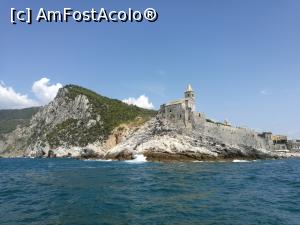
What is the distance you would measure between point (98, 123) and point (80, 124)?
→ 11.6 metres

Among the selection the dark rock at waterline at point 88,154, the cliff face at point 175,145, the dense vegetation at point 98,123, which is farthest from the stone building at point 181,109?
the dense vegetation at point 98,123

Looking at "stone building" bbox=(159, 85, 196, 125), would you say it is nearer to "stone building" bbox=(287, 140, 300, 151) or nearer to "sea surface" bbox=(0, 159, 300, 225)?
"sea surface" bbox=(0, 159, 300, 225)

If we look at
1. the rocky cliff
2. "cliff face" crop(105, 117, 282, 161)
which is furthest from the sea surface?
the rocky cliff

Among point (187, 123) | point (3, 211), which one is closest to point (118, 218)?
point (3, 211)

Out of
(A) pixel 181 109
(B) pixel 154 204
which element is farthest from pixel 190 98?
(B) pixel 154 204

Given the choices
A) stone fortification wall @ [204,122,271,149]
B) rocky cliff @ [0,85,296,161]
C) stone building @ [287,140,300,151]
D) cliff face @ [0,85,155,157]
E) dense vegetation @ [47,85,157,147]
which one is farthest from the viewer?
dense vegetation @ [47,85,157,147]

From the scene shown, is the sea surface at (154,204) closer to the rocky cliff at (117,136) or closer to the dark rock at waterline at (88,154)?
the rocky cliff at (117,136)

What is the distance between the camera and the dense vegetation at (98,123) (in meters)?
120

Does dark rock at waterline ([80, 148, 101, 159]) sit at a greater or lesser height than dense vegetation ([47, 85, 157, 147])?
lesser

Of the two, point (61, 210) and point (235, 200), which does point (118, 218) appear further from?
point (235, 200)

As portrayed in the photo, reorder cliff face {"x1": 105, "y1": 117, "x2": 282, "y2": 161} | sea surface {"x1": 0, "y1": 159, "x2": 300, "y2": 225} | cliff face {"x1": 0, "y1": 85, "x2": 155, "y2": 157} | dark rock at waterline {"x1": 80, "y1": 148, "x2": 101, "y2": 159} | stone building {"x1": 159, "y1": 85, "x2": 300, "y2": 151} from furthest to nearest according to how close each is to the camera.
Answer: cliff face {"x1": 0, "y1": 85, "x2": 155, "y2": 157}, dark rock at waterline {"x1": 80, "y1": 148, "x2": 101, "y2": 159}, stone building {"x1": 159, "y1": 85, "x2": 300, "y2": 151}, cliff face {"x1": 105, "y1": 117, "x2": 282, "y2": 161}, sea surface {"x1": 0, "y1": 159, "x2": 300, "y2": 225}

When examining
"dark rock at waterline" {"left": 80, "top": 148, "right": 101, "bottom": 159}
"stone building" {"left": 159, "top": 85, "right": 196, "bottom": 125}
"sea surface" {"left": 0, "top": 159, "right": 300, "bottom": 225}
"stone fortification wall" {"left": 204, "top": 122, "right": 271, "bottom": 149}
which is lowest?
"sea surface" {"left": 0, "top": 159, "right": 300, "bottom": 225}

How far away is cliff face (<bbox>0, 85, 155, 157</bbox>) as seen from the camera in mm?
114438

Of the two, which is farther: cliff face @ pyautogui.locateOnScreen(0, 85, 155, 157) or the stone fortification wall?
cliff face @ pyautogui.locateOnScreen(0, 85, 155, 157)
